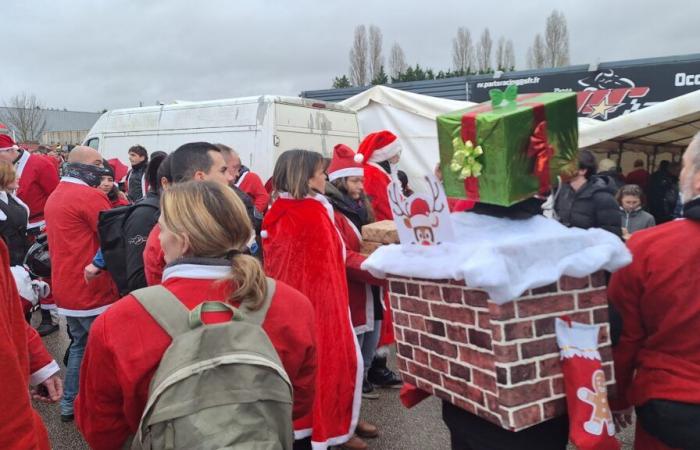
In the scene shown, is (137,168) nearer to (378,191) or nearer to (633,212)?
(378,191)

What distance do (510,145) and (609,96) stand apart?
40.0 ft

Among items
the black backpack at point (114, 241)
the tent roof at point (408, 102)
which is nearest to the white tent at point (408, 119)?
the tent roof at point (408, 102)

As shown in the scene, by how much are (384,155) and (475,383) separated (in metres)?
3.58

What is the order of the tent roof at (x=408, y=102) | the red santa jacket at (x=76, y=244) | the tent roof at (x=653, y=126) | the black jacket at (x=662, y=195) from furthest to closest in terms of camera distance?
the tent roof at (x=408, y=102)
the black jacket at (x=662, y=195)
the tent roof at (x=653, y=126)
the red santa jacket at (x=76, y=244)

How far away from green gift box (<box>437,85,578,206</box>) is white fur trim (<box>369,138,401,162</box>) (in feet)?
10.5

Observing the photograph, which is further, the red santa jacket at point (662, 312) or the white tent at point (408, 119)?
the white tent at point (408, 119)

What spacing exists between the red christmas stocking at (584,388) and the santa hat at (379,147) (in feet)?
11.3

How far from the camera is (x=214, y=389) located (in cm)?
139

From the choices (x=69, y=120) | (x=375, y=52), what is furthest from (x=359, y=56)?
(x=69, y=120)

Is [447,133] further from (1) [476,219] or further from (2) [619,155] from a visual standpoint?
(2) [619,155]

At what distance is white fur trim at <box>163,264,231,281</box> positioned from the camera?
5.40 ft

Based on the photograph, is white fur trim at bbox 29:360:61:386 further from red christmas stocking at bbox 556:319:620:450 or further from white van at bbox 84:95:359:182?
white van at bbox 84:95:359:182

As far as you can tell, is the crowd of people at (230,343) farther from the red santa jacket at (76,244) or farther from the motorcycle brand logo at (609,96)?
the motorcycle brand logo at (609,96)

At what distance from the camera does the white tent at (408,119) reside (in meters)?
10.3
